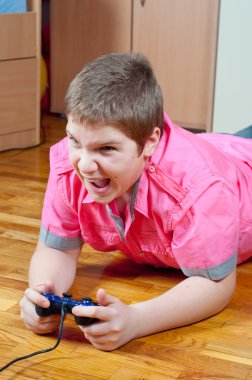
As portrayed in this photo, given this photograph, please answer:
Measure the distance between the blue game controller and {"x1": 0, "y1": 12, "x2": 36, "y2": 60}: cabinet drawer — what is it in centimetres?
146

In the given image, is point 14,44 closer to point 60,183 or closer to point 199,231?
point 60,183

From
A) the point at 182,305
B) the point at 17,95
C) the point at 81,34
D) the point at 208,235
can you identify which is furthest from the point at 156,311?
the point at 81,34

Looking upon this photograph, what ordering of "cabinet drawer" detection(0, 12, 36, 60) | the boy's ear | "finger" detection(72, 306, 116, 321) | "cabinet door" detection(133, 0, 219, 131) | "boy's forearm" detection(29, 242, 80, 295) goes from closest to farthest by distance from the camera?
"finger" detection(72, 306, 116, 321)
the boy's ear
"boy's forearm" detection(29, 242, 80, 295)
"cabinet drawer" detection(0, 12, 36, 60)
"cabinet door" detection(133, 0, 219, 131)

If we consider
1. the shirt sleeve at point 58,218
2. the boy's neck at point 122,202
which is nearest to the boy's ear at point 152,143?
the boy's neck at point 122,202

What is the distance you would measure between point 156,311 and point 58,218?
0.29m

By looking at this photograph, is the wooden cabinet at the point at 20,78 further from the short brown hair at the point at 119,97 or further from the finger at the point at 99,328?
the finger at the point at 99,328

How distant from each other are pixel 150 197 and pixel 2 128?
4.43ft

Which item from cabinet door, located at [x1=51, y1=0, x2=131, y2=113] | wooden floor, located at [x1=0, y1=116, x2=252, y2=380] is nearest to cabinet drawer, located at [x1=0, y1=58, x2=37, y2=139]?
cabinet door, located at [x1=51, y1=0, x2=131, y2=113]

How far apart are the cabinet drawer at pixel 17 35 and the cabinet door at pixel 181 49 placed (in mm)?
487

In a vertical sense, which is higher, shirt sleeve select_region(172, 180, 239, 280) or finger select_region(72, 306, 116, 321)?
shirt sleeve select_region(172, 180, 239, 280)

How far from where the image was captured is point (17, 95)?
8.22 feet

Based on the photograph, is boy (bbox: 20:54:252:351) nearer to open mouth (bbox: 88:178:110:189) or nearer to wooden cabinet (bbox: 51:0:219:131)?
open mouth (bbox: 88:178:110:189)

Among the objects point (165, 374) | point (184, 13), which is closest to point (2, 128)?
point (184, 13)

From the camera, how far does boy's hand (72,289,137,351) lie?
1062mm
